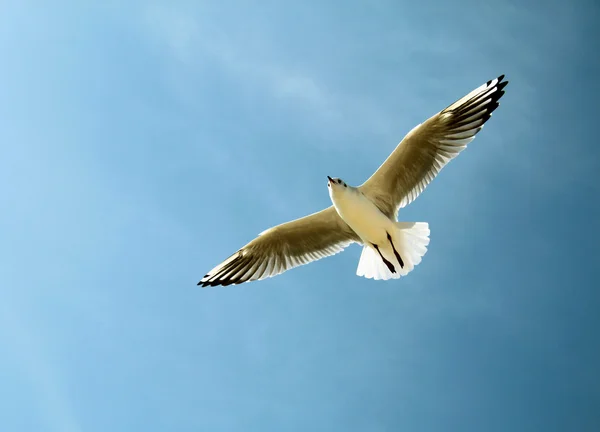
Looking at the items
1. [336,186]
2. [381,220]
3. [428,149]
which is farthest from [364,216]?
[428,149]

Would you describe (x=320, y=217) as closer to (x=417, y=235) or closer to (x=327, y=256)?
(x=327, y=256)

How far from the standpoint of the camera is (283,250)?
8.20 meters

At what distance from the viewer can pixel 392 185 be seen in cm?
784

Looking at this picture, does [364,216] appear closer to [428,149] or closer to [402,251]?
[402,251]

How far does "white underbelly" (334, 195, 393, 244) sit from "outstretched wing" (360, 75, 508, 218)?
11.6 inches

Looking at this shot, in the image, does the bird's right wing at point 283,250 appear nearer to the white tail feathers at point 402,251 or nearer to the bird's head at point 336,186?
the white tail feathers at point 402,251

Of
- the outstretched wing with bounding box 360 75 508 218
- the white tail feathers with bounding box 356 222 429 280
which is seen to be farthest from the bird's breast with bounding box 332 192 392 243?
the outstretched wing with bounding box 360 75 508 218

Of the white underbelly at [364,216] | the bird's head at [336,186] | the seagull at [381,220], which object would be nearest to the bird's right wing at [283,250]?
the seagull at [381,220]

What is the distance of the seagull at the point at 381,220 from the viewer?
754cm

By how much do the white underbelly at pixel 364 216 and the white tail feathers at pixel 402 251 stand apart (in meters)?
0.12

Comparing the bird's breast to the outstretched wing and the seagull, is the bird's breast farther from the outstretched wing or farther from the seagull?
the outstretched wing

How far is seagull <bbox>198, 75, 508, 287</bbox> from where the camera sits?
24.7 ft

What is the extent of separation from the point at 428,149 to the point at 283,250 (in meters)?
1.85

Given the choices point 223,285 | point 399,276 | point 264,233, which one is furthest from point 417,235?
point 223,285
